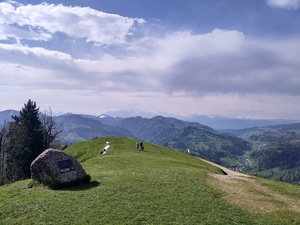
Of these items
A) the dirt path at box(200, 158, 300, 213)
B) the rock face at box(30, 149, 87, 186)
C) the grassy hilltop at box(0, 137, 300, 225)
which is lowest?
the dirt path at box(200, 158, 300, 213)

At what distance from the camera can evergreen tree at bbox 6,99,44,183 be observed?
81688 mm

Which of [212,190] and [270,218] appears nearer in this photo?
[270,218]

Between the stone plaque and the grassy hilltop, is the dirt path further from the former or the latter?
the stone plaque

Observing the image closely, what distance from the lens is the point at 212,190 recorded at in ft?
112

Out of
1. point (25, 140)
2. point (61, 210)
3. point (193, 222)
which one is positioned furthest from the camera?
point (25, 140)

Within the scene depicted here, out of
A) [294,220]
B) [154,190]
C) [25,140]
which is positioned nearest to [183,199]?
[154,190]

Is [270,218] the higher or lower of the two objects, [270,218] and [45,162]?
the lower

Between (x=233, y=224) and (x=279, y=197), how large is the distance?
595 inches

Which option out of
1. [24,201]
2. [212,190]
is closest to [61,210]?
[24,201]

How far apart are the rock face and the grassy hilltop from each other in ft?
5.89

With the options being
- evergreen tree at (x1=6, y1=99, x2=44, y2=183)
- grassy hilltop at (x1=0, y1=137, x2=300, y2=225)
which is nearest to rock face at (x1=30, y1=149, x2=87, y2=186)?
grassy hilltop at (x1=0, y1=137, x2=300, y2=225)

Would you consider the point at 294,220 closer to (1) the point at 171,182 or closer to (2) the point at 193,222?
(2) the point at 193,222

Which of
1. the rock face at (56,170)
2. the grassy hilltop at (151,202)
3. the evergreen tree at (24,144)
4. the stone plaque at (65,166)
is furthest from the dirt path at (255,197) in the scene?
the evergreen tree at (24,144)

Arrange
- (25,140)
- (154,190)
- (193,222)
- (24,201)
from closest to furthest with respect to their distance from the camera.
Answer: (193,222), (24,201), (154,190), (25,140)
